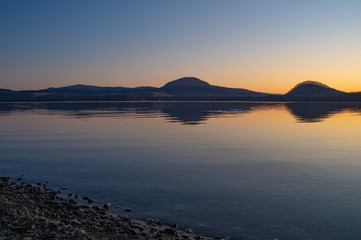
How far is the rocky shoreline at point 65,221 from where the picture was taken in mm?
7354

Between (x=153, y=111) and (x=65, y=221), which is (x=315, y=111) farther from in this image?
(x=65, y=221)

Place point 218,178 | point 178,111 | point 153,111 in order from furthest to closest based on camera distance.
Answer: point 153,111, point 178,111, point 218,178

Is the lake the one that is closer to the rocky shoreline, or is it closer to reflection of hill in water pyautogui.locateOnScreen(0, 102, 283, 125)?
the rocky shoreline

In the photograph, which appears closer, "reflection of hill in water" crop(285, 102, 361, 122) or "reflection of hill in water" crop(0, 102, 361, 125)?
"reflection of hill in water" crop(285, 102, 361, 122)

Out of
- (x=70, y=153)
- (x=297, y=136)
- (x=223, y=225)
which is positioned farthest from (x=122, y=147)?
(x=297, y=136)

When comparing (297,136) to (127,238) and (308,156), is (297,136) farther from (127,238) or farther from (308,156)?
(127,238)

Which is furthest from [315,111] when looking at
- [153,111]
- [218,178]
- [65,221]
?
[65,221]

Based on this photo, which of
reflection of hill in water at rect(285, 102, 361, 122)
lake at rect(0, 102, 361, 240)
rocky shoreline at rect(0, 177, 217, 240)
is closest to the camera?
rocky shoreline at rect(0, 177, 217, 240)

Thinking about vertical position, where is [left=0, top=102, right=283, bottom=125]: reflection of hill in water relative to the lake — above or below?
above

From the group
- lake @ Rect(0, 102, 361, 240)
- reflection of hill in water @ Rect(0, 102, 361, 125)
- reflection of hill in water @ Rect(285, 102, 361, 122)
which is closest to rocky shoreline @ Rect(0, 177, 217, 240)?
lake @ Rect(0, 102, 361, 240)

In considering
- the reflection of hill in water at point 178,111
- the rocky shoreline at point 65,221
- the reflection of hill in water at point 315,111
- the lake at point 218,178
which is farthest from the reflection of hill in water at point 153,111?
the rocky shoreline at point 65,221

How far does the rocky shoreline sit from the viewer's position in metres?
7.35

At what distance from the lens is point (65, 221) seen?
8.57m

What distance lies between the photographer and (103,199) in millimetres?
11023
